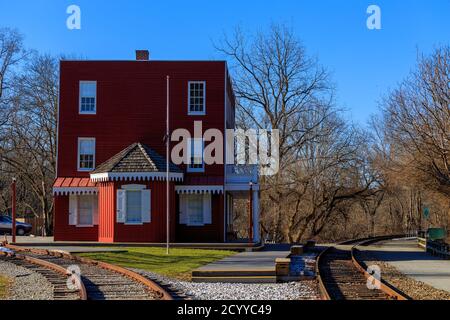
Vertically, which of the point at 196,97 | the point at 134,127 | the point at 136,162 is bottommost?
the point at 136,162

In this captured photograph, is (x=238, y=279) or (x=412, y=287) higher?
(x=238, y=279)

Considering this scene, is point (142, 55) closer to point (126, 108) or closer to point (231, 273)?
point (126, 108)

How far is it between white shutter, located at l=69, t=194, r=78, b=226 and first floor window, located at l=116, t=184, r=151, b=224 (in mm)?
3245

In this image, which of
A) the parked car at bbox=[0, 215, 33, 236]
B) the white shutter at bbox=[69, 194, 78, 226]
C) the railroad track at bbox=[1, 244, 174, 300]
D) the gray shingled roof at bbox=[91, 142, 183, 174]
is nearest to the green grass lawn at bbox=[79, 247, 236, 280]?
the railroad track at bbox=[1, 244, 174, 300]

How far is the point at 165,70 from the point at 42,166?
81.2 ft

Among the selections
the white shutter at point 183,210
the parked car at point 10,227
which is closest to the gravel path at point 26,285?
the white shutter at point 183,210

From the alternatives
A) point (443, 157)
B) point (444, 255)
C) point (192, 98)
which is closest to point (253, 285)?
point (444, 255)

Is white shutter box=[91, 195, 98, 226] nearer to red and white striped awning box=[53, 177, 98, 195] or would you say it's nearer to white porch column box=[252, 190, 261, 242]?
red and white striped awning box=[53, 177, 98, 195]

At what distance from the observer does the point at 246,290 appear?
14867 millimetres

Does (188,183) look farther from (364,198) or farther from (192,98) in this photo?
(364,198)

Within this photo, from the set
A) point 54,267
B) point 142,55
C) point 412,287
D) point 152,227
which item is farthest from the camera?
point 142,55

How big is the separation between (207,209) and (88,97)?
8054 mm

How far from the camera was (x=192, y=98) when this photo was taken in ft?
109

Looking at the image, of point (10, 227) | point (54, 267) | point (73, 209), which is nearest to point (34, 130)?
point (10, 227)
